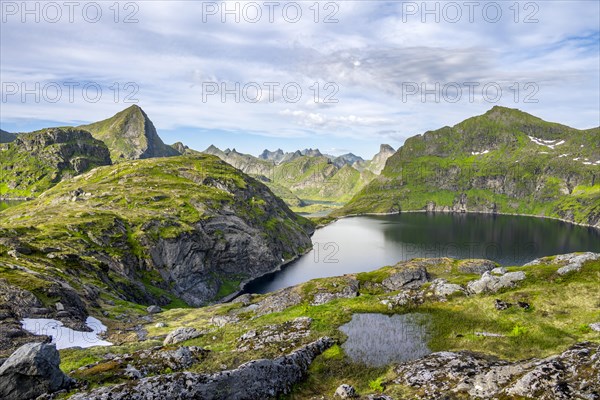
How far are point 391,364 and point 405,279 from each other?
76021 millimetres

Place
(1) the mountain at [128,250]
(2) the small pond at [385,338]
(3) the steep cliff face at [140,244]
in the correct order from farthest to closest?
(3) the steep cliff face at [140,244]
(1) the mountain at [128,250]
(2) the small pond at [385,338]

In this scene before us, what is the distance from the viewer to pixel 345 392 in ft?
79.7

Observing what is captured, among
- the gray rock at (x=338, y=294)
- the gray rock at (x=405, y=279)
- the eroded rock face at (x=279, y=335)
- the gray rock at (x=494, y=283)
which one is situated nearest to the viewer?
the eroded rock face at (x=279, y=335)

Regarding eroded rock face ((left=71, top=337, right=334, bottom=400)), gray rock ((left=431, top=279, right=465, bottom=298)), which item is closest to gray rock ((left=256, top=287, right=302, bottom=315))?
gray rock ((left=431, top=279, right=465, bottom=298))

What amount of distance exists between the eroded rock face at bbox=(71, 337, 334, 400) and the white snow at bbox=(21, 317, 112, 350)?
33399 millimetres

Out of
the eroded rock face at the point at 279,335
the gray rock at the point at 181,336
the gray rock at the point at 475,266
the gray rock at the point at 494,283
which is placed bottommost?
the gray rock at the point at 475,266

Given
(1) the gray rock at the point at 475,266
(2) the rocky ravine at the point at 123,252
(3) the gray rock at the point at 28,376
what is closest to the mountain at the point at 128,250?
(2) the rocky ravine at the point at 123,252

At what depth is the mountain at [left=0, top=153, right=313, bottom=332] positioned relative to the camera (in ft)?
251

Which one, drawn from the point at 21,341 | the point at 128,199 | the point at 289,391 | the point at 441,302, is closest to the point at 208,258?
the point at 128,199

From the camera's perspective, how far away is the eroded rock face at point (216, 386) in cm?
2180

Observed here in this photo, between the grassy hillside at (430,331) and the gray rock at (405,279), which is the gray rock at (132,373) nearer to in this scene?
the grassy hillside at (430,331)

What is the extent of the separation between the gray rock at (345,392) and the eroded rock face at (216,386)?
3.62 meters

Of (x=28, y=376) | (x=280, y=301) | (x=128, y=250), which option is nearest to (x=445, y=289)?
(x=28, y=376)

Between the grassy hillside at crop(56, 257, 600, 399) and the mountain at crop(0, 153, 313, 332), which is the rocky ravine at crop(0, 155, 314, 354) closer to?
the mountain at crop(0, 153, 313, 332)
